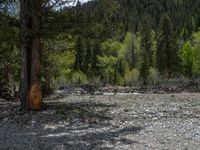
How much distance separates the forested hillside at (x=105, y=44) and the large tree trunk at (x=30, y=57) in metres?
0.19

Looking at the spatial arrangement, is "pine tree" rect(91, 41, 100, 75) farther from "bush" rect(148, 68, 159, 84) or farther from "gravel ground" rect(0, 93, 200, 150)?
"gravel ground" rect(0, 93, 200, 150)

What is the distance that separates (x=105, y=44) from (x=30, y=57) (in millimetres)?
52780

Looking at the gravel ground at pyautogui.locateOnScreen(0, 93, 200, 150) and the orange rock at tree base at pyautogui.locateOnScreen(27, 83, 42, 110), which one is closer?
the gravel ground at pyautogui.locateOnScreen(0, 93, 200, 150)

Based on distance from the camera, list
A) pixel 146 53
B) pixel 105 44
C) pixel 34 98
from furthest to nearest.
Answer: pixel 146 53
pixel 105 44
pixel 34 98

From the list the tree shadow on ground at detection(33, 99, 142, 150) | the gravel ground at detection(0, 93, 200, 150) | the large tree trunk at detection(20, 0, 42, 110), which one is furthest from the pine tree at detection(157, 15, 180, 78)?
the large tree trunk at detection(20, 0, 42, 110)

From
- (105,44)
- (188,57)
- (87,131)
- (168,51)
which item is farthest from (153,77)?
(87,131)

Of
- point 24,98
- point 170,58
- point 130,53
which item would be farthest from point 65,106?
point 130,53

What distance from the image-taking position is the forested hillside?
1457 cm

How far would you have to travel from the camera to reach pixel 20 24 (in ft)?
46.9

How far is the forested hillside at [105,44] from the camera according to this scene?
1457cm

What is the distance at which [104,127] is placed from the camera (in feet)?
37.3

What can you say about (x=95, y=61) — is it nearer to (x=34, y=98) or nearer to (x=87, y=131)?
(x=34, y=98)

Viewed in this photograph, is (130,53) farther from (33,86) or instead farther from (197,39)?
(33,86)

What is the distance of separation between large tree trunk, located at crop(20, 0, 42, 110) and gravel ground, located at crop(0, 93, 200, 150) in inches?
22.8
